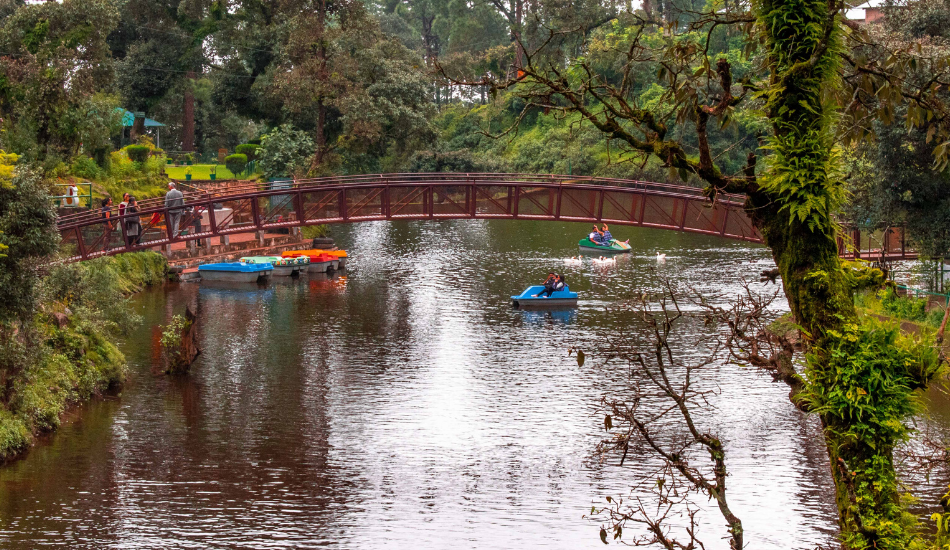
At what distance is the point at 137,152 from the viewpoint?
6544 cm

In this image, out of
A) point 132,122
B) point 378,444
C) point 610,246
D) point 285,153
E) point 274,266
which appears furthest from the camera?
point 132,122

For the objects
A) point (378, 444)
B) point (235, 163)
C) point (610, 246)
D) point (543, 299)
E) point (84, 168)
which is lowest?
point (378, 444)

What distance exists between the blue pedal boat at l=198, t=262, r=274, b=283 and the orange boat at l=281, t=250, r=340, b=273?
440 cm

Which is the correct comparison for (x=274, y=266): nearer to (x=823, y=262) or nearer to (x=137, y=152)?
(x=137, y=152)

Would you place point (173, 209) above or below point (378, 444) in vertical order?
above

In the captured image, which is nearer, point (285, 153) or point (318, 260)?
point (318, 260)

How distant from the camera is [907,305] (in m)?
37.3

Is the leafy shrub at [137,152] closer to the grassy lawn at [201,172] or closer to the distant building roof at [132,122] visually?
the grassy lawn at [201,172]

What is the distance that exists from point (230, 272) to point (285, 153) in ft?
57.9

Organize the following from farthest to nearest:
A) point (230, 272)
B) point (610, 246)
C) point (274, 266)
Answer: point (610, 246) → point (274, 266) → point (230, 272)

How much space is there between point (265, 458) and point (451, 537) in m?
7.04

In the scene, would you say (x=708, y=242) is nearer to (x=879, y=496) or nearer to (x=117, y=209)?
(x=117, y=209)

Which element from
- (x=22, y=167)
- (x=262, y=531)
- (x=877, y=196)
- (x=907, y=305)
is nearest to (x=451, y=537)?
(x=262, y=531)

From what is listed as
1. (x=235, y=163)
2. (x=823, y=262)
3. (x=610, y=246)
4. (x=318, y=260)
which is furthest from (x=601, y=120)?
(x=235, y=163)
